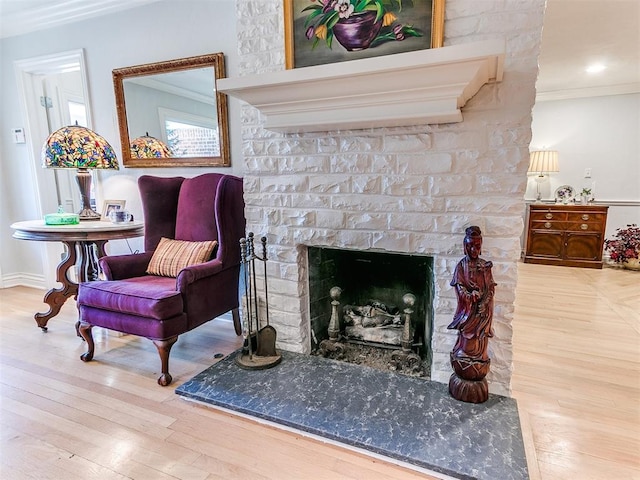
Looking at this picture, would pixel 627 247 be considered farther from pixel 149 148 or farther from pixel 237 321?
pixel 149 148

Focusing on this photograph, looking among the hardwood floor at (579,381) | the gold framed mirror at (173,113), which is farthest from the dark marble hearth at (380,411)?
the gold framed mirror at (173,113)

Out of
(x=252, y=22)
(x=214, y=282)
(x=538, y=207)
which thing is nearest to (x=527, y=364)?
(x=214, y=282)

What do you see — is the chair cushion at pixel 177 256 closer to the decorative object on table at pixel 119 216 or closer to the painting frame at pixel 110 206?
the decorative object on table at pixel 119 216

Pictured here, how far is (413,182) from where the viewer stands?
163 centimetres

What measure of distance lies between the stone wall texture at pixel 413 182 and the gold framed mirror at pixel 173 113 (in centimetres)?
62

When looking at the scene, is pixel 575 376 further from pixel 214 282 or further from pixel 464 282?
pixel 214 282

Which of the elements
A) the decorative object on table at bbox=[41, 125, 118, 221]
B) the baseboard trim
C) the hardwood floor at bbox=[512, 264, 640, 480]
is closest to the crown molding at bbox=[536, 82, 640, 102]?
the hardwood floor at bbox=[512, 264, 640, 480]

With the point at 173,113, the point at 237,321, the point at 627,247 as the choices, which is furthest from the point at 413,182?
Result: the point at 627,247

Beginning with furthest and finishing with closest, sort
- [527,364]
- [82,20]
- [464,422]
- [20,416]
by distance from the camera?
[82,20] → [527,364] → [20,416] → [464,422]

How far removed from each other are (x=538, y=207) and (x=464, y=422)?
3.90 metres

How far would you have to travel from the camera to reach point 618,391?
70.2 inches

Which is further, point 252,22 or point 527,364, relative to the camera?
point 527,364

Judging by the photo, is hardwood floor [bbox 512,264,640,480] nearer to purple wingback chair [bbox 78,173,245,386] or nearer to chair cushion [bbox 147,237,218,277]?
purple wingback chair [bbox 78,173,245,386]

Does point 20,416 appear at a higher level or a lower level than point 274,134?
lower
